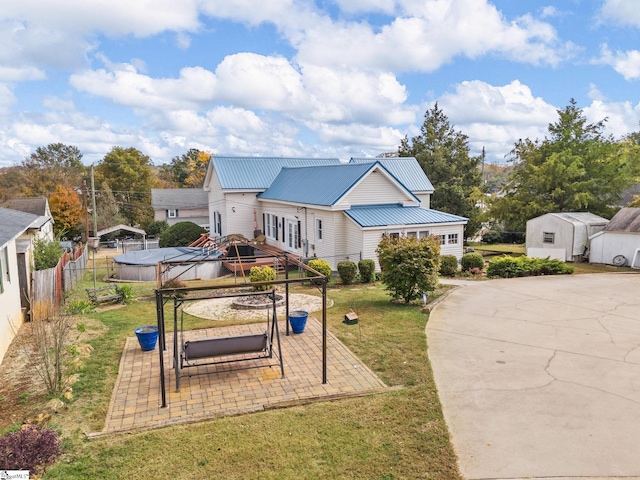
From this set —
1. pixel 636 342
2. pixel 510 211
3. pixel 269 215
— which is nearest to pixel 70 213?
pixel 269 215

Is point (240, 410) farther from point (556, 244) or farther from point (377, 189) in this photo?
point (556, 244)

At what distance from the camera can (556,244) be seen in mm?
25797

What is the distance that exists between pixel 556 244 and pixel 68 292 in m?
24.3

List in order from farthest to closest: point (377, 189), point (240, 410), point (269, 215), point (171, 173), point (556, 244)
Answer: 1. point (171, 173)
2. point (269, 215)
3. point (556, 244)
4. point (377, 189)
5. point (240, 410)

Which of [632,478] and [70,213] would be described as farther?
[70,213]

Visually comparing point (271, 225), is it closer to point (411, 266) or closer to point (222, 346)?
point (411, 266)

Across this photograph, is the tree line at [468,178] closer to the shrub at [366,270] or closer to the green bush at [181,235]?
the green bush at [181,235]

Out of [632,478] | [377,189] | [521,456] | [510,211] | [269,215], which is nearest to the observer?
[632,478]

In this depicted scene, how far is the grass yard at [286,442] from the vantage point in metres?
5.55

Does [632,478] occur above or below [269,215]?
below

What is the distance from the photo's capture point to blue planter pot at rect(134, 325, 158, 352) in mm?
9852

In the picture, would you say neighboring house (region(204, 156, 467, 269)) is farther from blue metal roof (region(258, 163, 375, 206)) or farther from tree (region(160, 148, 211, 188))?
tree (region(160, 148, 211, 188))

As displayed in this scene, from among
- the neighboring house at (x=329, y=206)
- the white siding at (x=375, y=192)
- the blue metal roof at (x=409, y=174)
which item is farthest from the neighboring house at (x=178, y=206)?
the white siding at (x=375, y=192)

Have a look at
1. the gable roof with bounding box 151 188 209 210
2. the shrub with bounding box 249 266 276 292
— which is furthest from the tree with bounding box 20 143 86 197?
the shrub with bounding box 249 266 276 292
